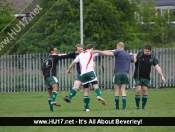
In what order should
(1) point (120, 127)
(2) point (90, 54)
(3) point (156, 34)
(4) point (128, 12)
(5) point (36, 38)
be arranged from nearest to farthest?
1. (1) point (120, 127)
2. (2) point (90, 54)
3. (5) point (36, 38)
4. (4) point (128, 12)
5. (3) point (156, 34)

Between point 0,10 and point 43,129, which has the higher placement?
point 0,10

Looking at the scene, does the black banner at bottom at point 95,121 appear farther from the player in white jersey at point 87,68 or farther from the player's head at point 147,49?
the player's head at point 147,49

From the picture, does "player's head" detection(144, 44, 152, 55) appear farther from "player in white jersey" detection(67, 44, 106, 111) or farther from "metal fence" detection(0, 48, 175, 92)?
"metal fence" detection(0, 48, 175, 92)

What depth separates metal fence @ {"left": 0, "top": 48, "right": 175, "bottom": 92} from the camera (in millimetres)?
34094

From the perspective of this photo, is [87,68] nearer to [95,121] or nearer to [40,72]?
[95,121]

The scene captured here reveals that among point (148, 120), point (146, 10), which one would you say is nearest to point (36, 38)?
point (146, 10)

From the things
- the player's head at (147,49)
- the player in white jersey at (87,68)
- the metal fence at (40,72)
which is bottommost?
the metal fence at (40,72)

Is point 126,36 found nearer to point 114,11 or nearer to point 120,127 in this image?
point 114,11

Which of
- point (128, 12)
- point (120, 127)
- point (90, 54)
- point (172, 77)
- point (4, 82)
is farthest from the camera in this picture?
point (128, 12)

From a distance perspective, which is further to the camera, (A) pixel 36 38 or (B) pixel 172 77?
(A) pixel 36 38

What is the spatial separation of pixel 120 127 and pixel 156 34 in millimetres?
36478

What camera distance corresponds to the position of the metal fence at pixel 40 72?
3409cm

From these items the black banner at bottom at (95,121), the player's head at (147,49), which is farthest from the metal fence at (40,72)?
the black banner at bottom at (95,121)

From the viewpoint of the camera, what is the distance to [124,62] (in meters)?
20.2
